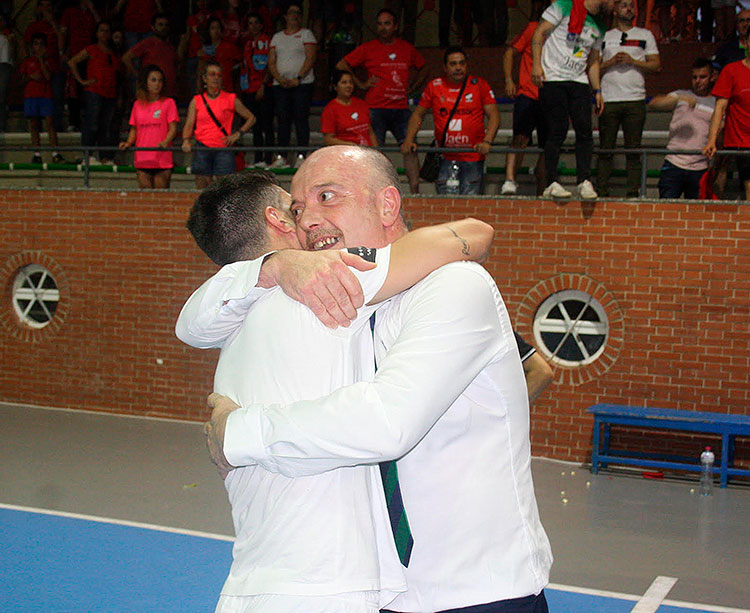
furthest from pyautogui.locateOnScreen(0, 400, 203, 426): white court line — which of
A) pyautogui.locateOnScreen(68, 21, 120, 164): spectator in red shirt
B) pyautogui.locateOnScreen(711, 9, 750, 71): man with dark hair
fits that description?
pyautogui.locateOnScreen(711, 9, 750, 71): man with dark hair

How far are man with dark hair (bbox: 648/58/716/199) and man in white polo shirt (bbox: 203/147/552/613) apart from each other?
8.82m

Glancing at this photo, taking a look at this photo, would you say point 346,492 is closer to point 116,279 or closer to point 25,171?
point 116,279

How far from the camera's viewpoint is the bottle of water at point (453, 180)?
11062 mm

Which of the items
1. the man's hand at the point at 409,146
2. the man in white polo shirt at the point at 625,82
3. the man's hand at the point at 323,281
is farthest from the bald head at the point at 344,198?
the man's hand at the point at 409,146

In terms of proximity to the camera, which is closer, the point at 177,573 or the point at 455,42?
the point at 177,573

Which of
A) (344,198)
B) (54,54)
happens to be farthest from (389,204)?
(54,54)

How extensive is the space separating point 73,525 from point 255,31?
8.73 metres

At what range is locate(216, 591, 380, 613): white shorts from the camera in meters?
1.96

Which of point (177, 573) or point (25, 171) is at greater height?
point (25, 171)

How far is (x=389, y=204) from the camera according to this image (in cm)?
257

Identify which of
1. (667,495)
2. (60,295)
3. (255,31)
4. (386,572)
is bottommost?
(667,495)

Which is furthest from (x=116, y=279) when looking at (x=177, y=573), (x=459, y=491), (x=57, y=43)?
(x=459, y=491)

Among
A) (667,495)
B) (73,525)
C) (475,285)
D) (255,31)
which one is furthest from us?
(255,31)

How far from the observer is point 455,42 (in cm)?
1636
